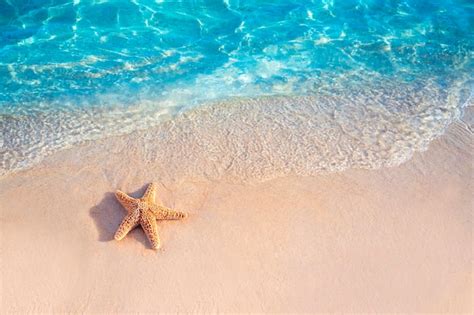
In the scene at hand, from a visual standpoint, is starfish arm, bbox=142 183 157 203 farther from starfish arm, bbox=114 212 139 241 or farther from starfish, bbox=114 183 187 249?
starfish arm, bbox=114 212 139 241

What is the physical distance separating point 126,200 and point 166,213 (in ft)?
2.03

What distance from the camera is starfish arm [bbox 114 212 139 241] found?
5.73 meters

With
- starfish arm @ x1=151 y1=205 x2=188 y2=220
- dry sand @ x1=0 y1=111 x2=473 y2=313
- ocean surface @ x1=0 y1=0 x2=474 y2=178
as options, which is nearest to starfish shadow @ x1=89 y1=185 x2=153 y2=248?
dry sand @ x1=0 y1=111 x2=473 y2=313

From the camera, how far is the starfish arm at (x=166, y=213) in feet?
19.4

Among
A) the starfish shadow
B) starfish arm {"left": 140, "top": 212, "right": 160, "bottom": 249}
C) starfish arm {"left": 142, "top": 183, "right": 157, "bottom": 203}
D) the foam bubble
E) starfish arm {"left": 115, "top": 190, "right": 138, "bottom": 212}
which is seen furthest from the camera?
the foam bubble

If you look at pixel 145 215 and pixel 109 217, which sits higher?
pixel 145 215

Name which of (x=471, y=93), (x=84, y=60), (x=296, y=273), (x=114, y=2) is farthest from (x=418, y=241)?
(x=114, y=2)

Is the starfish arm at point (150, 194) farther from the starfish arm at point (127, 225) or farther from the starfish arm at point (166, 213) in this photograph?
the starfish arm at point (127, 225)

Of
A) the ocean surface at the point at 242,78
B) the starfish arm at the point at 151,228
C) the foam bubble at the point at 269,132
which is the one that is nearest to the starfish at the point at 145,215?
the starfish arm at the point at 151,228

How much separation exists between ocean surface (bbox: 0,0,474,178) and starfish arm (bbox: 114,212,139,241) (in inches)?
55.8

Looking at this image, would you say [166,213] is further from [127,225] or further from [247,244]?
[247,244]

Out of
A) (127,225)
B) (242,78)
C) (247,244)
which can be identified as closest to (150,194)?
(127,225)

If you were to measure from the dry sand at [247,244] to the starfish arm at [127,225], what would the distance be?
4.9 inches

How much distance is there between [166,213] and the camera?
594cm
